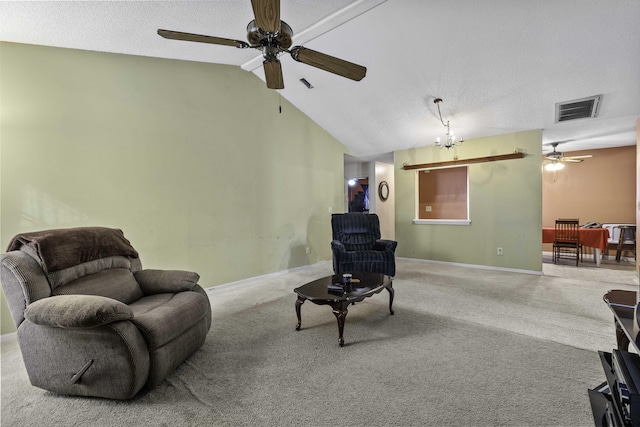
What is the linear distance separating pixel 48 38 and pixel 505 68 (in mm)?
4728

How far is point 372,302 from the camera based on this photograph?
325 centimetres

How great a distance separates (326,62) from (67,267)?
237 cm

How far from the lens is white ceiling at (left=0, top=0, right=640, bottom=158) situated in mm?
2475

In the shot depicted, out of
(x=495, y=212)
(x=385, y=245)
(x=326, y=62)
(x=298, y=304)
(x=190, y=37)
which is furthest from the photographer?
(x=495, y=212)

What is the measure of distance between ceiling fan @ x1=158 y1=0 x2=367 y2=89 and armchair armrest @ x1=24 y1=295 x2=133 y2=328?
67.8 inches

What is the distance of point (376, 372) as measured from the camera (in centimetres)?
188

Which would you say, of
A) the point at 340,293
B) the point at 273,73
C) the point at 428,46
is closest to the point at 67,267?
the point at 340,293

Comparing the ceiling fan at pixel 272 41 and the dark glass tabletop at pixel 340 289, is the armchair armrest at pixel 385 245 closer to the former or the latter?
the dark glass tabletop at pixel 340 289

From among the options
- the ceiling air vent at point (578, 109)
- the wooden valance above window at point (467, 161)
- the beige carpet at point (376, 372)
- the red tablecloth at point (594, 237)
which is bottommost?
the beige carpet at point (376, 372)

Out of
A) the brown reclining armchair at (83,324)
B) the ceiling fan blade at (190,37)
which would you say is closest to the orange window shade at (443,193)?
the ceiling fan blade at (190,37)

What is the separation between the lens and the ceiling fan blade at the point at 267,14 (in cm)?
156

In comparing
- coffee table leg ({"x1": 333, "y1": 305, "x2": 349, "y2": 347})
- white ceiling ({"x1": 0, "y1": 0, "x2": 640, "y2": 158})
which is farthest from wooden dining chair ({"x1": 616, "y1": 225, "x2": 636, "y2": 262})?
coffee table leg ({"x1": 333, "y1": 305, "x2": 349, "y2": 347})

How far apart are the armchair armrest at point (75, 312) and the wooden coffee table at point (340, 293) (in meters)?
1.26

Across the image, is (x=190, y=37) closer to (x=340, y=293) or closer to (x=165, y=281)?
(x=165, y=281)
